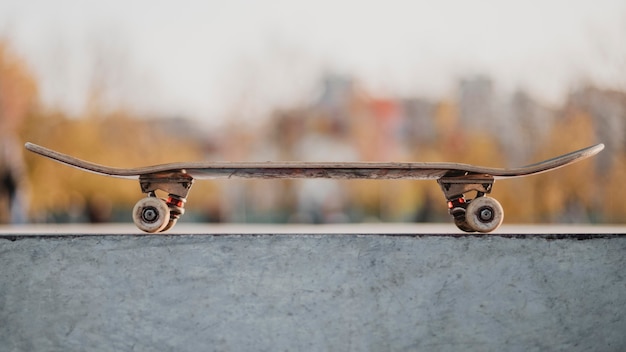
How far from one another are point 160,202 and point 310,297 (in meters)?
1.01

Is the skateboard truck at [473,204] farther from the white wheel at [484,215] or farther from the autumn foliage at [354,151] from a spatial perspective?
the autumn foliage at [354,151]

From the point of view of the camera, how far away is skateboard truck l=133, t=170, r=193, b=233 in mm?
3789

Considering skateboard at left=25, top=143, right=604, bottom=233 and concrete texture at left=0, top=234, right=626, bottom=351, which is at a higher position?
skateboard at left=25, top=143, right=604, bottom=233

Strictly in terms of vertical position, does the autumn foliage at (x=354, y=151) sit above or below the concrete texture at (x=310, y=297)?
above

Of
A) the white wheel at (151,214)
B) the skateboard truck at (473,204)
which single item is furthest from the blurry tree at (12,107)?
the skateboard truck at (473,204)

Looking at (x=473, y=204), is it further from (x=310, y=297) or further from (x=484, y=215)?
(x=310, y=297)

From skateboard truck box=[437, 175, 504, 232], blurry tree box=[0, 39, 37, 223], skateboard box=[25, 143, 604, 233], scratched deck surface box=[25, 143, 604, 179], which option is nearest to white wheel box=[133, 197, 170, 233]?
skateboard box=[25, 143, 604, 233]

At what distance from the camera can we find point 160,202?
380cm

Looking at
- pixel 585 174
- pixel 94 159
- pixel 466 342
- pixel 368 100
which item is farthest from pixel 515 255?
pixel 368 100

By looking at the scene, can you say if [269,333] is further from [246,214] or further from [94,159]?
[246,214]

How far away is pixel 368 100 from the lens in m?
35.6

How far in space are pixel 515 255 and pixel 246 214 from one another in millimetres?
38281

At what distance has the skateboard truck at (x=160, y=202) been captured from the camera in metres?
3.79

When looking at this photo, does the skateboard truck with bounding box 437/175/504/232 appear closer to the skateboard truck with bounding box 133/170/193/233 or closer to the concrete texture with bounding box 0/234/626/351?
the concrete texture with bounding box 0/234/626/351
